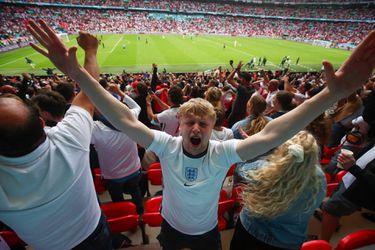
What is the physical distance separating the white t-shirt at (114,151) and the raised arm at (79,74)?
1435mm

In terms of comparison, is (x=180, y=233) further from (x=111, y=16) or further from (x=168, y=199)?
(x=111, y=16)

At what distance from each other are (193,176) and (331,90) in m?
1.30

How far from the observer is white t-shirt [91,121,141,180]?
3.11 metres

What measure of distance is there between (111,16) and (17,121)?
62764 millimetres

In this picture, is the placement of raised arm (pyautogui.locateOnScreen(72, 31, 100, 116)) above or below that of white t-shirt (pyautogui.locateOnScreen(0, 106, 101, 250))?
above

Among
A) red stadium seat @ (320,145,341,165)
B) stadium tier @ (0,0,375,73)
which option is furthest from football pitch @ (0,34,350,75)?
red stadium seat @ (320,145,341,165)

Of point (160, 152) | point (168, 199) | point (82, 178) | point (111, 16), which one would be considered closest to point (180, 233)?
point (168, 199)

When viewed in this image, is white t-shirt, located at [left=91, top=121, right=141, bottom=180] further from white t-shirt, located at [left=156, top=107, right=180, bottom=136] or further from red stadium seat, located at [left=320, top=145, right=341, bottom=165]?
red stadium seat, located at [left=320, top=145, right=341, bottom=165]

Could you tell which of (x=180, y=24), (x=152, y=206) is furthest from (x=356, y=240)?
(x=180, y=24)

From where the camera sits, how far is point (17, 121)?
1.41m

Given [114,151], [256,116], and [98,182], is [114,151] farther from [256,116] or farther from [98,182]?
[256,116]

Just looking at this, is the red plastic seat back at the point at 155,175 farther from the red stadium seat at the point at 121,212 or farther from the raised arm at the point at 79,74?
the raised arm at the point at 79,74

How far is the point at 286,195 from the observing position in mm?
1772

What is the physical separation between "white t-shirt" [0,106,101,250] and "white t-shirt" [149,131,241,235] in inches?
25.7
